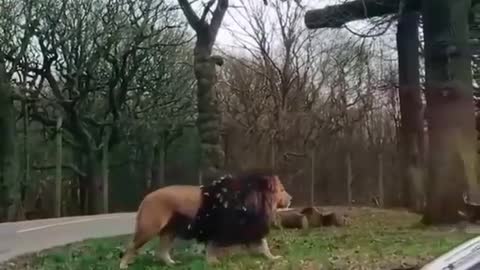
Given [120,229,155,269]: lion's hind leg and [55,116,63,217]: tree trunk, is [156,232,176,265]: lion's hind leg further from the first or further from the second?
[55,116,63,217]: tree trunk

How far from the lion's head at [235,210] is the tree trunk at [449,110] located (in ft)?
15.8

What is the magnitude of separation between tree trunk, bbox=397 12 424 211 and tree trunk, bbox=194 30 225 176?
6.57 metres

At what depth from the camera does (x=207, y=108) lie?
12.9m

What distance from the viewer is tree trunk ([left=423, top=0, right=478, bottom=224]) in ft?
46.2

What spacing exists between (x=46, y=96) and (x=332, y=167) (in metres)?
11.9

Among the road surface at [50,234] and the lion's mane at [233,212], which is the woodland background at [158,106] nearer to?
the road surface at [50,234]

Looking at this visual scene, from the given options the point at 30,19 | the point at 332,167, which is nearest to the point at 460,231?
the point at 332,167

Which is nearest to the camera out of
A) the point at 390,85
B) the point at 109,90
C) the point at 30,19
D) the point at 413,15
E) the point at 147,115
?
the point at 413,15

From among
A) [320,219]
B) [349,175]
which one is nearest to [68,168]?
[349,175]

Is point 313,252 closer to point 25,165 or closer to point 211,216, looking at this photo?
point 211,216

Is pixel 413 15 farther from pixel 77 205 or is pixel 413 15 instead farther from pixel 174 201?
pixel 77 205

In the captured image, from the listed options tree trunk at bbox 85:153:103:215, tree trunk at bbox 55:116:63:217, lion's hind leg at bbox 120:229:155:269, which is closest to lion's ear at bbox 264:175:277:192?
lion's hind leg at bbox 120:229:155:269

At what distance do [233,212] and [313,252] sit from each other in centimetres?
127

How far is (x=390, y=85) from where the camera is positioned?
24406mm
